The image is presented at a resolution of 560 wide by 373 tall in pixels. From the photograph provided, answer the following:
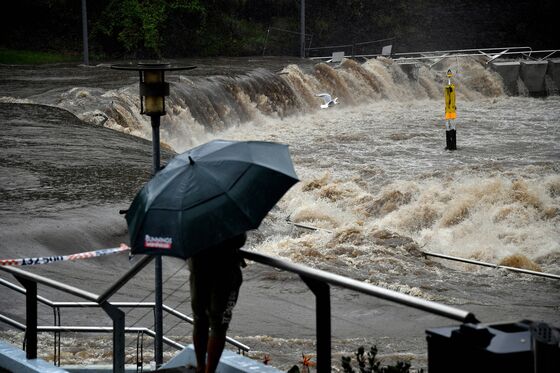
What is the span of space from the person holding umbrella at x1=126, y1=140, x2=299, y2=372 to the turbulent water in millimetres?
6469

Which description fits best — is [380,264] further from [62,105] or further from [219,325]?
[62,105]

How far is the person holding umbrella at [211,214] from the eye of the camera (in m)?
4.89

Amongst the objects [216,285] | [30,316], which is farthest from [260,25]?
[216,285]

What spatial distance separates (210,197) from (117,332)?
1034mm

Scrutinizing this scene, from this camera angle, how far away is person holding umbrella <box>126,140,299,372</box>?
489 centimetres

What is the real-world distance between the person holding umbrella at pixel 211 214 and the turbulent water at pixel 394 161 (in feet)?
21.2

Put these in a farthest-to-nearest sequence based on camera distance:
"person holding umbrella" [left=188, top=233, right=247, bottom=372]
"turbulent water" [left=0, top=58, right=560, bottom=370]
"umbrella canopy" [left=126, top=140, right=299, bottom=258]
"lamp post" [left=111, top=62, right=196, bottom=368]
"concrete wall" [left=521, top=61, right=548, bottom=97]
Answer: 1. "concrete wall" [left=521, top=61, right=548, bottom=97]
2. "turbulent water" [left=0, top=58, right=560, bottom=370]
3. "lamp post" [left=111, top=62, right=196, bottom=368]
4. "person holding umbrella" [left=188, top=233, right=247, bottom=372]
5. "umbrella canopy" [left=126, top=140, right=299, bottom=258]

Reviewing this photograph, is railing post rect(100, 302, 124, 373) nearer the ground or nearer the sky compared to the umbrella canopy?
nearer the ground

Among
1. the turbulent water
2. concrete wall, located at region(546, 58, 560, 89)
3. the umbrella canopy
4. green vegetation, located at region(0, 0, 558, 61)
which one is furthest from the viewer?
green vegetation, located at region(0, 0, 558, 61)

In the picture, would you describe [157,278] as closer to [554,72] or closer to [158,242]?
[158,242]

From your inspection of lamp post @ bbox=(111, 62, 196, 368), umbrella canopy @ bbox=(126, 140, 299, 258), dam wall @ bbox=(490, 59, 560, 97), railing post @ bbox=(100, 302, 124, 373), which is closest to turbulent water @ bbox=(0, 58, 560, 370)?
dam wall @ bbox=(490, 59, 560, 97)

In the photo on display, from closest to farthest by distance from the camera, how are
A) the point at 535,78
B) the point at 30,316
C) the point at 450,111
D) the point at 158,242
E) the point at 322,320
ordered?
the point at 322,320, the point at 158,242, the point at 30,316, the point at 450,111, the point at 535,78

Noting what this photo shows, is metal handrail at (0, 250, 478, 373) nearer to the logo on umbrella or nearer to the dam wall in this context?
the logo on umbrella

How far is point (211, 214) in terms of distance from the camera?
16.1ft
